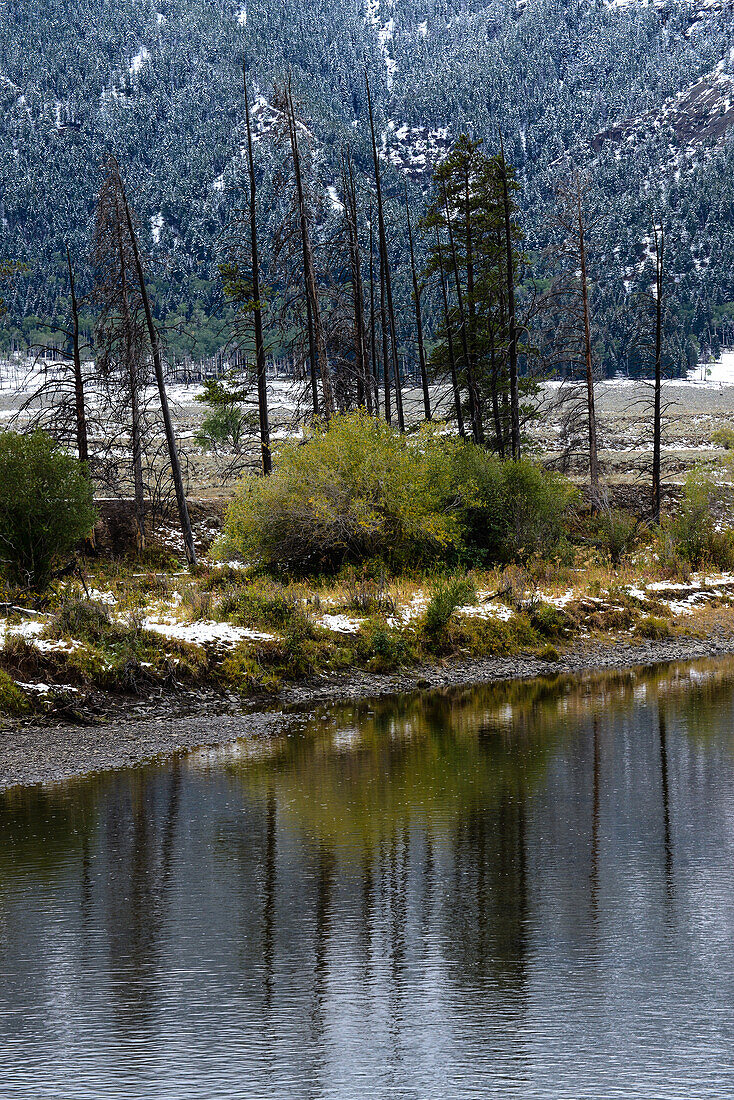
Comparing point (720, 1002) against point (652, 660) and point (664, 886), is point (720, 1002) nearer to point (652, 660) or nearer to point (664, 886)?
point (664, 886)

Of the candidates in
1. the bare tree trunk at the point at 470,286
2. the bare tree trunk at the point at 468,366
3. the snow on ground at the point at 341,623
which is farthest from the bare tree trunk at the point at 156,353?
the bare tree trunk at the point at 470,286

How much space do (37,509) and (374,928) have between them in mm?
17087

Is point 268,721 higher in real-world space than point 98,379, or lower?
lower

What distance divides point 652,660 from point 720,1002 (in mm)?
19284

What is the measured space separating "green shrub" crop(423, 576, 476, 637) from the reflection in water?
8.54m

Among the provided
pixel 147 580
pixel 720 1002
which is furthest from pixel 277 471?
pixel 720 1002

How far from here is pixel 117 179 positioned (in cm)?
2970

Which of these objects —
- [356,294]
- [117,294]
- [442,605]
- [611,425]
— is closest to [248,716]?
[442,605]

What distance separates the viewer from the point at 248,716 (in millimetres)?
19312

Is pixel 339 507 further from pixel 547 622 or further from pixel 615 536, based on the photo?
pixel 615 536

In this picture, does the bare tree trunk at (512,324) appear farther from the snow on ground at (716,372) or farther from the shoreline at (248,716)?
the snow on ground at (716,372)

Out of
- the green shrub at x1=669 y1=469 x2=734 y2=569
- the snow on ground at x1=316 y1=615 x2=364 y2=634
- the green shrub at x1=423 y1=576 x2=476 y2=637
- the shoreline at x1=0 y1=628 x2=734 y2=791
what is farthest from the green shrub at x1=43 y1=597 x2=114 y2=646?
the green shrub at x1=669 y1=469 x2=734 y2=569

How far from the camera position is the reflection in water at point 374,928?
6.96 meters

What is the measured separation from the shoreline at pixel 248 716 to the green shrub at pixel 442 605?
2.98 ft
